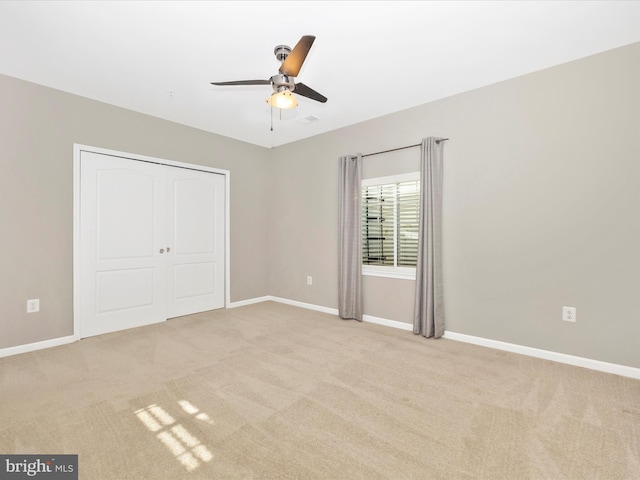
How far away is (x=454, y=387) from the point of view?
2395 mm

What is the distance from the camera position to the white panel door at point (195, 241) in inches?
171

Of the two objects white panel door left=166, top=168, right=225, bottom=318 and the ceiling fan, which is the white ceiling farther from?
white panel door left=166, top=168, right=225, bottom=318

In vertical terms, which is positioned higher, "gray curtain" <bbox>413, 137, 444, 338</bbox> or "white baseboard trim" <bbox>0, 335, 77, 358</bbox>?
"gray curtain" <bbox>413, 137, 444, 338</bbox>

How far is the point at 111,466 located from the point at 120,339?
2252mm

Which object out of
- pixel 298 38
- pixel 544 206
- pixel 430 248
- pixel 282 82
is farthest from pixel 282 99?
pixel 544 206

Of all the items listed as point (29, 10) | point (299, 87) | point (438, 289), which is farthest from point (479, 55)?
point (29, 10)

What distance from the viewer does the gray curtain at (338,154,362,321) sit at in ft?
A: 13.9

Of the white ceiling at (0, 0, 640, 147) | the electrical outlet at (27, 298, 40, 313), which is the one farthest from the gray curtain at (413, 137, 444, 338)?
the electrical outlet at (27, 298, 40, 313)

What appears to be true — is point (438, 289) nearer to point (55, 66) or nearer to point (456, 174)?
point (456, 174)

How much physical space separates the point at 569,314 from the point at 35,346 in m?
5.22

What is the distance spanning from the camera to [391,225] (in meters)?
4.07

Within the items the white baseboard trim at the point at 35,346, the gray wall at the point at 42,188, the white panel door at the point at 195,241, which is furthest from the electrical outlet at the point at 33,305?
the white panel door at the point at 195,241

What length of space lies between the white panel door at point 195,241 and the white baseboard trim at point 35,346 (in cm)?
113

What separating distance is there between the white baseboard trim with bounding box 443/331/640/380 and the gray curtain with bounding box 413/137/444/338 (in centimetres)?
26
